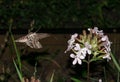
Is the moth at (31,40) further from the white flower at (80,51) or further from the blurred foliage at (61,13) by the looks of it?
the blurred foliage at (61,13)

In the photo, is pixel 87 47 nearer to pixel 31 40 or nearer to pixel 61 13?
pixel 31 40

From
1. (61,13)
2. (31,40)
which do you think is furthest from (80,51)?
(61,13)

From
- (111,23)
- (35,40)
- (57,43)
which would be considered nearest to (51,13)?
(111,23)

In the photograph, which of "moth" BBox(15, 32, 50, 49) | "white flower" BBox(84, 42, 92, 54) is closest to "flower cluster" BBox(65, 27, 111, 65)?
"white flower" BBox(84, 42, 92, 54)

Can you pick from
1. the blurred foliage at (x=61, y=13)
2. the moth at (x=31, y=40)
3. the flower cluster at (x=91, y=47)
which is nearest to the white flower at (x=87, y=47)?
the flower cluster at (x=91, y=47)

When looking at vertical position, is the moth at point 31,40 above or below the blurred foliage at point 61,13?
below

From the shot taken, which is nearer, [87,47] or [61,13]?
[87,47]

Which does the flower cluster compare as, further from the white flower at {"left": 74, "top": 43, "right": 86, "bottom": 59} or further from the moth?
the moth

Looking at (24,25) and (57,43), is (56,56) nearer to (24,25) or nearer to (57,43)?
(57,43)
